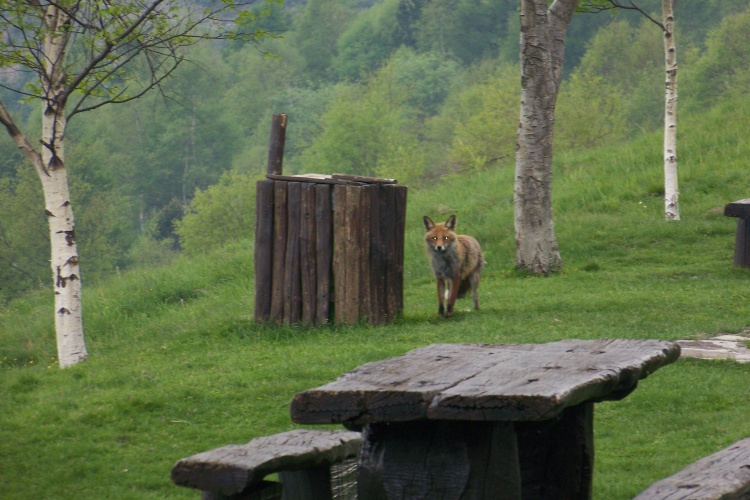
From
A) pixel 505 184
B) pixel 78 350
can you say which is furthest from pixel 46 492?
pixel 505 184

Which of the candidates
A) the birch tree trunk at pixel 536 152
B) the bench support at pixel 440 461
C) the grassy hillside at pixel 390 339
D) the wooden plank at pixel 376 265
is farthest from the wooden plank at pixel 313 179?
the bench support at pixel 440 461

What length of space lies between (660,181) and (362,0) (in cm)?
13908

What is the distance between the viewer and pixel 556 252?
1669 cm

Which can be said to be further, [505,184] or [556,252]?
[505,184]

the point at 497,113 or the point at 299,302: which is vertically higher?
the point at 497,113

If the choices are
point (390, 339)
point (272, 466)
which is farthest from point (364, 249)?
point (272, 466)

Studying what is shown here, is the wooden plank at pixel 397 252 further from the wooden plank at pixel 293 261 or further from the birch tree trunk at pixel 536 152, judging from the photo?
the birch tree trunk at pixel 536 152

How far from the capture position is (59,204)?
1095cm

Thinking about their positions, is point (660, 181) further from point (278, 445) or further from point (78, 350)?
point (278, 445)

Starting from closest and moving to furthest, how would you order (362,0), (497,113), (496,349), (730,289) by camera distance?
(496,349), (730,289), (497,113), (362,0)

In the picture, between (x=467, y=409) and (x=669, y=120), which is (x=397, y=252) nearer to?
(x=467, y=409)

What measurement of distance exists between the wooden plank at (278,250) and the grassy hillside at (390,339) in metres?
0.28

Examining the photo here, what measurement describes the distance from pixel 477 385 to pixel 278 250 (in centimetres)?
799

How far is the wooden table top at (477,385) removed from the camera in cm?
404
